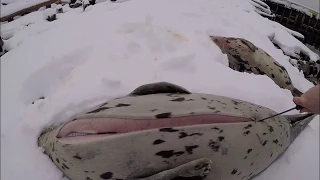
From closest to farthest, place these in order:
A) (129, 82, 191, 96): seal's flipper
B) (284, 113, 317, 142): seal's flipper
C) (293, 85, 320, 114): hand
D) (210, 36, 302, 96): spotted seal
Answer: (293, 85, 320, 114): hand, (129, 82, 191, 96): seal's flipper, (284, 113, 317, 142): seal's flipper, (210, 36, 302, 96): spotted seal

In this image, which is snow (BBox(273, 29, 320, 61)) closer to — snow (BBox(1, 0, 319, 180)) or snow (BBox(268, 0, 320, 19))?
snow (BBox(1, 0, 319, 180))

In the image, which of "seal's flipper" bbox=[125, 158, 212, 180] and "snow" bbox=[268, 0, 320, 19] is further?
"snow" bbox=[268, 0, 320, 19]

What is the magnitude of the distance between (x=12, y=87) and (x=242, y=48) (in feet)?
4.48

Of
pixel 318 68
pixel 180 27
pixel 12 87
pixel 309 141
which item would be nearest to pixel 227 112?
pixel 309 141

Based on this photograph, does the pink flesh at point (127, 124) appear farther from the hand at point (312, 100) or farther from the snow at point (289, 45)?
the snow at point (289, 45)

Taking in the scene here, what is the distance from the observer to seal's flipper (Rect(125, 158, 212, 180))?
1.00 metres

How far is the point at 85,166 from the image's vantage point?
1.09 metres

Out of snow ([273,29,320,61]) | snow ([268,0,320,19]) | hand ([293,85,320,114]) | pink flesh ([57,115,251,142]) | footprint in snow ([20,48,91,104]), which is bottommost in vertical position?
snow ([273,29,320,61])

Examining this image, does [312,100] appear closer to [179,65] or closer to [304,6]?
[179,65]

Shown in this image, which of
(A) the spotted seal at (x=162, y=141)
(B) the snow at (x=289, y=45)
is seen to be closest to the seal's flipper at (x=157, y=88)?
(A) the spotted seal at (x=162, y=141)

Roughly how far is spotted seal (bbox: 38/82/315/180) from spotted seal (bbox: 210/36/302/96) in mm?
837

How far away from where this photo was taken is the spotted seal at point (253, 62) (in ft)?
6.67

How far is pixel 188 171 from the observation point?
101 cm

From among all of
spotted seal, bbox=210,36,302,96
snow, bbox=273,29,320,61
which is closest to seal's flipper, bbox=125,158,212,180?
spotted seal, bbox=210,36,302,96
